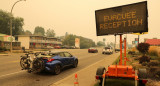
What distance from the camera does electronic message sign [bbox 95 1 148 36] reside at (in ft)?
17.9

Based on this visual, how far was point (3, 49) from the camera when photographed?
30062 millimetres

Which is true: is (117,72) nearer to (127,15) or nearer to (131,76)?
(131,76)

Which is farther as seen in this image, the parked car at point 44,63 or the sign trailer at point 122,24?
the parked car at point 44,63

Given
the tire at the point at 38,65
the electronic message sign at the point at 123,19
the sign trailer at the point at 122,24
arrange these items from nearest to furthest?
the sign trailer at the point at 122,24, the electronic message sign at the point at 123,19, the tire at the point at 38,65

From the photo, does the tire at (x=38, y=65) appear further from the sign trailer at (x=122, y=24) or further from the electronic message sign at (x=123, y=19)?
the electronic message sign at (x=123, y=19)

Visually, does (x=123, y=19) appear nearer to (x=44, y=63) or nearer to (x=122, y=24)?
(x=122, y=24)

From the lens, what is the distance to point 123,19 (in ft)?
19.1

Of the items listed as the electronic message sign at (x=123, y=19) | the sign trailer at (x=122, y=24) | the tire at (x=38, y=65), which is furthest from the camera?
the tire at (x=38, y=65)

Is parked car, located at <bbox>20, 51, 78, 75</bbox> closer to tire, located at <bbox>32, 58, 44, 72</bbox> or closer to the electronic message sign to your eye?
tire, located at <bbox>32, 58, 44, 72</bbox>

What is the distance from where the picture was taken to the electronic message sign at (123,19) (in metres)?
5.45

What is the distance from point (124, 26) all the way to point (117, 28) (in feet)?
1.06

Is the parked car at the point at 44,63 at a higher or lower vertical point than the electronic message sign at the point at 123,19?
lower

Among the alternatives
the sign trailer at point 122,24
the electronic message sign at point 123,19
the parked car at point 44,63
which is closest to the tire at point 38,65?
the parked car at point 44,63

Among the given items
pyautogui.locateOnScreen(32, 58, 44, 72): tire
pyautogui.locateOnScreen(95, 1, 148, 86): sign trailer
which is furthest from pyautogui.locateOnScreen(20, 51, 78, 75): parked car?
pyautogui.locateOnScreen(95, 1, 148, 86): sign trailer
